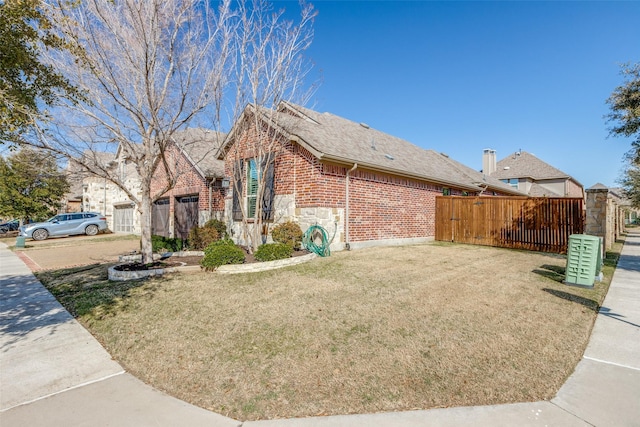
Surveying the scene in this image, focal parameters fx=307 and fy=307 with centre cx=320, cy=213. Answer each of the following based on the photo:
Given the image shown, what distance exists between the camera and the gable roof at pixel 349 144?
976 centimetres

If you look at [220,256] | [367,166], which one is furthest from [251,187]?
[220,256]

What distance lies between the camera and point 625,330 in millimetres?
4113

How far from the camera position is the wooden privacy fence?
36.9 ft

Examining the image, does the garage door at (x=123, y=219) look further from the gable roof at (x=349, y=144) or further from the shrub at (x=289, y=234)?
the shrub at (x=289, y=234)

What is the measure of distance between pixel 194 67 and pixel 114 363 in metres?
7.02

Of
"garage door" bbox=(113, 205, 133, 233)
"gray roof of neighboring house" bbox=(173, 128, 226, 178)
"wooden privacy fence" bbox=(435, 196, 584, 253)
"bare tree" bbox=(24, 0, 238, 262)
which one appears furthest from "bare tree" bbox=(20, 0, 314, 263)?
"garage door" bbox=(113, 205, 133, 233)

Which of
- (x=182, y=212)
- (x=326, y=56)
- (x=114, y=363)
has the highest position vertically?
(x=326, y=56)

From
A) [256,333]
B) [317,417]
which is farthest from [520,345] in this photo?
[256,333]

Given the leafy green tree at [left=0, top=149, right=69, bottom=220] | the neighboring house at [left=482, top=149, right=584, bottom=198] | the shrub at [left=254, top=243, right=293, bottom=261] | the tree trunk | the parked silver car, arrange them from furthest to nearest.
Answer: the neighboring house at [left=482, top=149, right=584, bottom=198]
the leafy green tree at [left=0, top=149, right=69, bottom=220]
the parked silver car
the tree trunk
the shrub at [left=254, top=243, right=293, bottom=261]

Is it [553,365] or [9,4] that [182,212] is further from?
[553,365]

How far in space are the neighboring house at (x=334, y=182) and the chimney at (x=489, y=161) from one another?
2185 centimetres

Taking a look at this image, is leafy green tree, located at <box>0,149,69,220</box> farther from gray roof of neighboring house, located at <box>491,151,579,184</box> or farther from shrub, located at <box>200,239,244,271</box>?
gray roof of neighboring house, located at <box>491,151,579,184</box>

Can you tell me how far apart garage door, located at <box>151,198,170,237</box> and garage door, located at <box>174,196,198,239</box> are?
105 cm

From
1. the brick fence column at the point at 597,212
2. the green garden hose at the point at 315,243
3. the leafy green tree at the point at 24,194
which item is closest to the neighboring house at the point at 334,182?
the green garden hose at the point at 315,243
